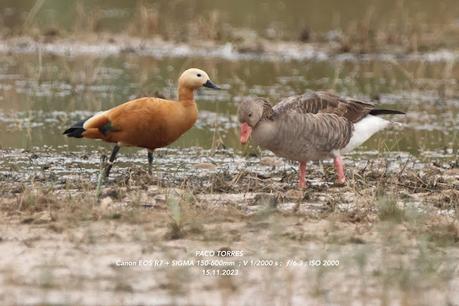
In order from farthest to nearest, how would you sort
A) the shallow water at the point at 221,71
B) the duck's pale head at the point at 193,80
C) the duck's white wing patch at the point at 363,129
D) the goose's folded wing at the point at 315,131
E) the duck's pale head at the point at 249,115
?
the shallow water at the point at 221,71
the duck's pale head at the point at 193,80
the duck's white wing patch at the point at 363,129
the goose's folded wing at the point at 315,131
the duck's pale head at the point at 249,115

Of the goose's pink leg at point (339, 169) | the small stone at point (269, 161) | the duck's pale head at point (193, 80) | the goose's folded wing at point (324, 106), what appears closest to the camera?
the goose's folded wing at point (324, 106)

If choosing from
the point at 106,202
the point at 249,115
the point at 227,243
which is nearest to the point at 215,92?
the point at 249,115

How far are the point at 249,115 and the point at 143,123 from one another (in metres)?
1.02

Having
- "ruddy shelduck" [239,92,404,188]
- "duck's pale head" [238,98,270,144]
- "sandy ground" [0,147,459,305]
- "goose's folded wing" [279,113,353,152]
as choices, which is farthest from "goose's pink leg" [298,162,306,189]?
"duck's pale head" [238,98,270,144]

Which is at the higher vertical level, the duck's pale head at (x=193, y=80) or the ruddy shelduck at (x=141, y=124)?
the duck's pale head at (x=193, y=80)

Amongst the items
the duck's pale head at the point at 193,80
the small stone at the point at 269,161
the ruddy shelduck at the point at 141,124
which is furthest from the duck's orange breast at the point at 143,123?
the small stone at the point at 269,161

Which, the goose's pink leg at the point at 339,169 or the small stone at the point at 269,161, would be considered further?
the small stone at the point at 269,161

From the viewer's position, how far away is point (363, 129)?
9.70 meters

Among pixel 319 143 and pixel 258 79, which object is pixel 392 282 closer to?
pixel 319 143

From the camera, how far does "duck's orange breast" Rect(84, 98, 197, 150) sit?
9.46 meters

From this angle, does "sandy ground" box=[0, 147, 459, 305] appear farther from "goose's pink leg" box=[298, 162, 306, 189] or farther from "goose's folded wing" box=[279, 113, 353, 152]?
"goose's folded wing" box=[279, 113, 353, 152]

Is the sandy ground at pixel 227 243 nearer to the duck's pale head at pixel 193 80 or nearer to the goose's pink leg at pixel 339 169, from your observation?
the goose's pink leg at pixel 339 169

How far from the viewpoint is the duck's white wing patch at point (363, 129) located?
31.6 ft

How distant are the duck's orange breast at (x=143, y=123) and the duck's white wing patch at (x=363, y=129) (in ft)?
4.50
